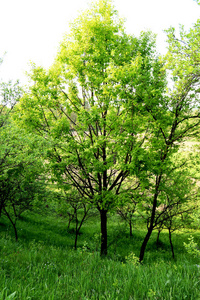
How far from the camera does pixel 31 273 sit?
410cm

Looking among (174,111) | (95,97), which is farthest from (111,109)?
(174,111)

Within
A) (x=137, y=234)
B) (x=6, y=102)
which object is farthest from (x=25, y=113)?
(x=137, y=234)

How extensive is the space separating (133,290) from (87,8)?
12.0 m

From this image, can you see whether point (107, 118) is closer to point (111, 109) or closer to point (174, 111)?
point (111, 109)

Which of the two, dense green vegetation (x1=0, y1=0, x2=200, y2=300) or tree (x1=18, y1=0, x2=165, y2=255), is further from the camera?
tree (x1=18, y1=0, x2=165, y2=255)

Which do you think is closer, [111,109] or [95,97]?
[111,109]

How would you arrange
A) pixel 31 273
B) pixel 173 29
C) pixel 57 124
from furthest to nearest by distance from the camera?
pixel 57 124 → pixel 173 29 → pixel 31 273

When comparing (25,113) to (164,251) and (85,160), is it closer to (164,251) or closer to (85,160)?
(85,160)

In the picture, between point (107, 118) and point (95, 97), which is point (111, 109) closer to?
point (107, 118)

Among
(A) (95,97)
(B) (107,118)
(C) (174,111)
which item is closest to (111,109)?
(B) (107,118)

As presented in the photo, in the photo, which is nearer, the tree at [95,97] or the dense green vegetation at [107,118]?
the dense green vegetation at [107,118]

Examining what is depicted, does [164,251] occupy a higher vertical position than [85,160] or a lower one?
lower

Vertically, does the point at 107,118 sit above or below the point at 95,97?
below

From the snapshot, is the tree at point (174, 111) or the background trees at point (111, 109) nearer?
the tree at point (174, 111)
